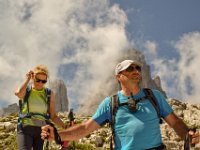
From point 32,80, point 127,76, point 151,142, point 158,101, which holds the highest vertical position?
point 32,80

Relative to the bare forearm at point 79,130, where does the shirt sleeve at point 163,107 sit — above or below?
above

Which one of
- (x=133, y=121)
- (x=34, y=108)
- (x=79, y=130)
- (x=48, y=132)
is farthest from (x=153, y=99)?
(x=34, y=108)

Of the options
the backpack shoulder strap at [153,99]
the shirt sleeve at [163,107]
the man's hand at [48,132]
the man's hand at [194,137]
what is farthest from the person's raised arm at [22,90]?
the man's hand at [194,137]

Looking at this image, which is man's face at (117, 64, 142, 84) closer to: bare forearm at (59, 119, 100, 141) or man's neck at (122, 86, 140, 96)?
man's neck at (122, 86, 140, 96)

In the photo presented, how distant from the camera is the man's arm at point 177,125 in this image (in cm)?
606

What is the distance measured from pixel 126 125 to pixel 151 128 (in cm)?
39

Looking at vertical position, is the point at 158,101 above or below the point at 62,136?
above

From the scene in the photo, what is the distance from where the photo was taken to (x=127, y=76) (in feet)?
21.3

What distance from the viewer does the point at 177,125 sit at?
614 cm

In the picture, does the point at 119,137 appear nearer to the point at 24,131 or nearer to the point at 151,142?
the point at 151,142

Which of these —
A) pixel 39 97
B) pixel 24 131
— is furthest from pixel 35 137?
pixel 39 97

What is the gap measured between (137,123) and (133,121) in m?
0.09

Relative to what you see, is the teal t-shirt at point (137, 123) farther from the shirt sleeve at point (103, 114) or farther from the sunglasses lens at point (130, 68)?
the sunglasses lens at point (130, 68)

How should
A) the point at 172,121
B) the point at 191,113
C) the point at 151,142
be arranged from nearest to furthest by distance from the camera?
1. the point at 151,142
2. the point at 172,121
3. the point at 191,113
